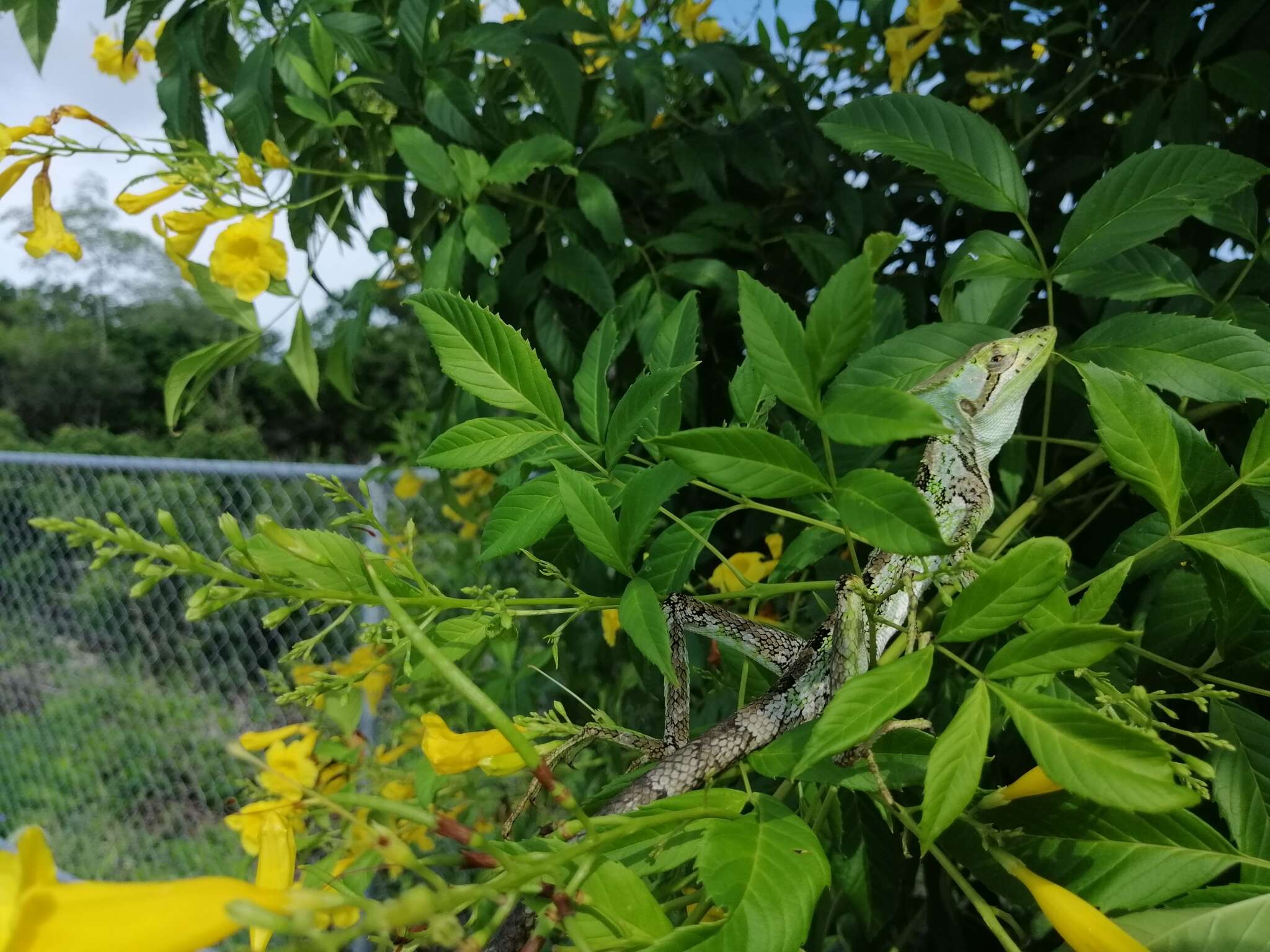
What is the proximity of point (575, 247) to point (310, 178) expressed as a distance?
524 millimetres

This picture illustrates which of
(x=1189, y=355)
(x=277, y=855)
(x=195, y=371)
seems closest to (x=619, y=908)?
(x=277, y=855)

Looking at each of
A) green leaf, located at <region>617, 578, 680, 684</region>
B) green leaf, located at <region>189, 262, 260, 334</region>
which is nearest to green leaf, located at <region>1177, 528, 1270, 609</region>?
green leaf, located at <region>617, 578, 680, 684</region>

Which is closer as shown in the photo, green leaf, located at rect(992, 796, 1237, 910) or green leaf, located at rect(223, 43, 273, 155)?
green leaf, located at rect(992, 796, 1237, 910)

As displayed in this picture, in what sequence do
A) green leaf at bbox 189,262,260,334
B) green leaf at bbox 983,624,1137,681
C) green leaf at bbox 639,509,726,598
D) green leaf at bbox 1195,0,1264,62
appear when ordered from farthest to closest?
green leaf at bbox 189,262,260,334 < green leaf at bbox 1195,0,1264,62 < green leaf at bbox 639,509,726,598 < green leaf at bbox 983,624,1137,681

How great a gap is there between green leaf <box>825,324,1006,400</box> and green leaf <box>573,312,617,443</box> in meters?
0.22

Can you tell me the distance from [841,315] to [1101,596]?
24 centimetres

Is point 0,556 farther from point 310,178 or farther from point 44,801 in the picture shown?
point 310,178

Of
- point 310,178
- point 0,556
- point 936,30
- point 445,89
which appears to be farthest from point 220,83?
point 0,556

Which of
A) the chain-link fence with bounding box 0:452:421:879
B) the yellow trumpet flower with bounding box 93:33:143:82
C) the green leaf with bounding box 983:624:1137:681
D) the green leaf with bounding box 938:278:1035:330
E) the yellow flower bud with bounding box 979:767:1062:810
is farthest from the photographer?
the chain-link fence with bounding box 0:452:421:879

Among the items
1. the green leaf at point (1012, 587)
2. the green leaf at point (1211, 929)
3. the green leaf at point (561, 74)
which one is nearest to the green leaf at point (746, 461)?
the green leaf at point (1012, 587)

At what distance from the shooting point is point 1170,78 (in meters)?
1.30

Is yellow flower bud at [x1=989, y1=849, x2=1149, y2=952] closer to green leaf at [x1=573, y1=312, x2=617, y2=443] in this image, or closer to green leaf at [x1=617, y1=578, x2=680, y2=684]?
green leaf at [x1=617, y1=578, x2=680, y2=684]

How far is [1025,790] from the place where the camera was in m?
0.56

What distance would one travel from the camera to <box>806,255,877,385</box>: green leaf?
469mm
